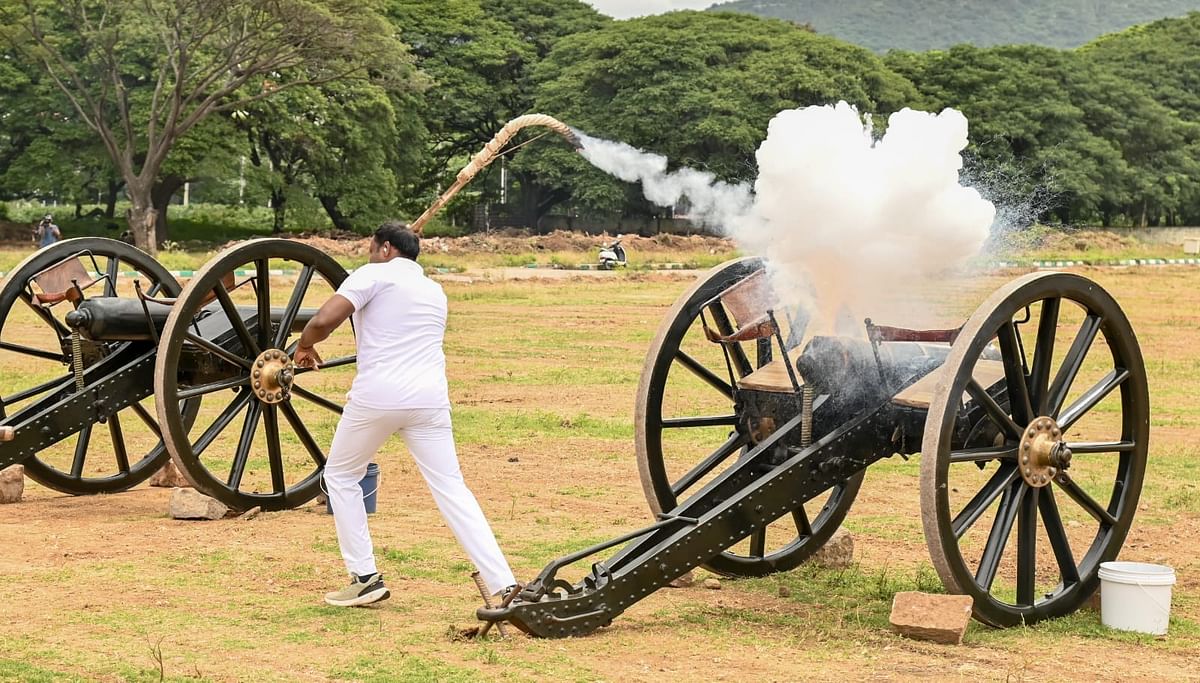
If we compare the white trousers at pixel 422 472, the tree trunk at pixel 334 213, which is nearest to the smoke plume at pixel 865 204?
the white trousers at pixel 422 472

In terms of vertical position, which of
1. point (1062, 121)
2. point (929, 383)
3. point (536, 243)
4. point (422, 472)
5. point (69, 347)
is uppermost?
point (1062, 121)

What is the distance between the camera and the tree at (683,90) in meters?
61.9

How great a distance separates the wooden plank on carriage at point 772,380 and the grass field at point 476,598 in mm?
863

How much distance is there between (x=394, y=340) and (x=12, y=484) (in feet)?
15.6

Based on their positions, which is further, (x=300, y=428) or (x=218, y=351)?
(x=300, y=428)

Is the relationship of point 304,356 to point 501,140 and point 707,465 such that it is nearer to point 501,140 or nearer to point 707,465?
point 707,465

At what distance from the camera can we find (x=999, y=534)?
749 cm

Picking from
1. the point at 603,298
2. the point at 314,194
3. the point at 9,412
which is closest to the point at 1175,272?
the point at 603,298

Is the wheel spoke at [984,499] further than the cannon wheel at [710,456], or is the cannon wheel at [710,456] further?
the cannon wheel at [710,456]

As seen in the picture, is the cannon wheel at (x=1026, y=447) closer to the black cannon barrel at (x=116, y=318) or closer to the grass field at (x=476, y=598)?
the grass field at (x=476, y=598)

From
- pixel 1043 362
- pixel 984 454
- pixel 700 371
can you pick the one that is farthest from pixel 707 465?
pixel 1043 362

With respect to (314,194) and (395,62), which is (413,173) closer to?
(314,194)

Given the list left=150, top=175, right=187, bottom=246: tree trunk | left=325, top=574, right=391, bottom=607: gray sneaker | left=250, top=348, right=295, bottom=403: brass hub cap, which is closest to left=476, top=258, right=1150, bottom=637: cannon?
left=325, top=574, right=391, bottom=607: gray sneaker

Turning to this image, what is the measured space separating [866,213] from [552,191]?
64329 mm
